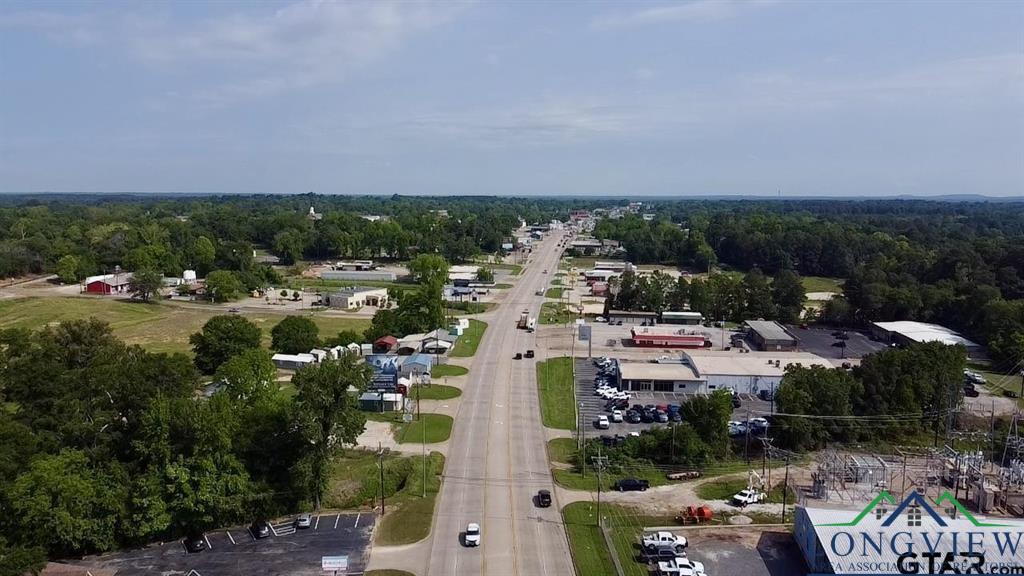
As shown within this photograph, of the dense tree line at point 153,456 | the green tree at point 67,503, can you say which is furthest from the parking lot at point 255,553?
the green tree at point 67,503

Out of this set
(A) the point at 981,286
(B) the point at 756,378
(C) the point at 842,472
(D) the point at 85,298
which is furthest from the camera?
(D) the point at 85,298

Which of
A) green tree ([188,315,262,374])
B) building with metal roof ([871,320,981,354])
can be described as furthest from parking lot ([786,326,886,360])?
green tree ([188,315,262,374])

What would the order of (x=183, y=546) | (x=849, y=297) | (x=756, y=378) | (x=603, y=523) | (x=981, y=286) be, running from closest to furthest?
1. (x=183, y=546)
2. (x=603, y=523)
3. (x=756, y=378)
4. (x=981, y=286)
5. (x=849, y=297)

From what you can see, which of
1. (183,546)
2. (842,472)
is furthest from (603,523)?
(183,546)

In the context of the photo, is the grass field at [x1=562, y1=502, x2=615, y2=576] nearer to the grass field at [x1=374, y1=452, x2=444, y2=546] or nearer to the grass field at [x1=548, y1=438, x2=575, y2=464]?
the grass field at [x1=548, y1=438, x2=575, y2=464]

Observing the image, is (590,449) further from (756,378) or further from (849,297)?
(849,297)
